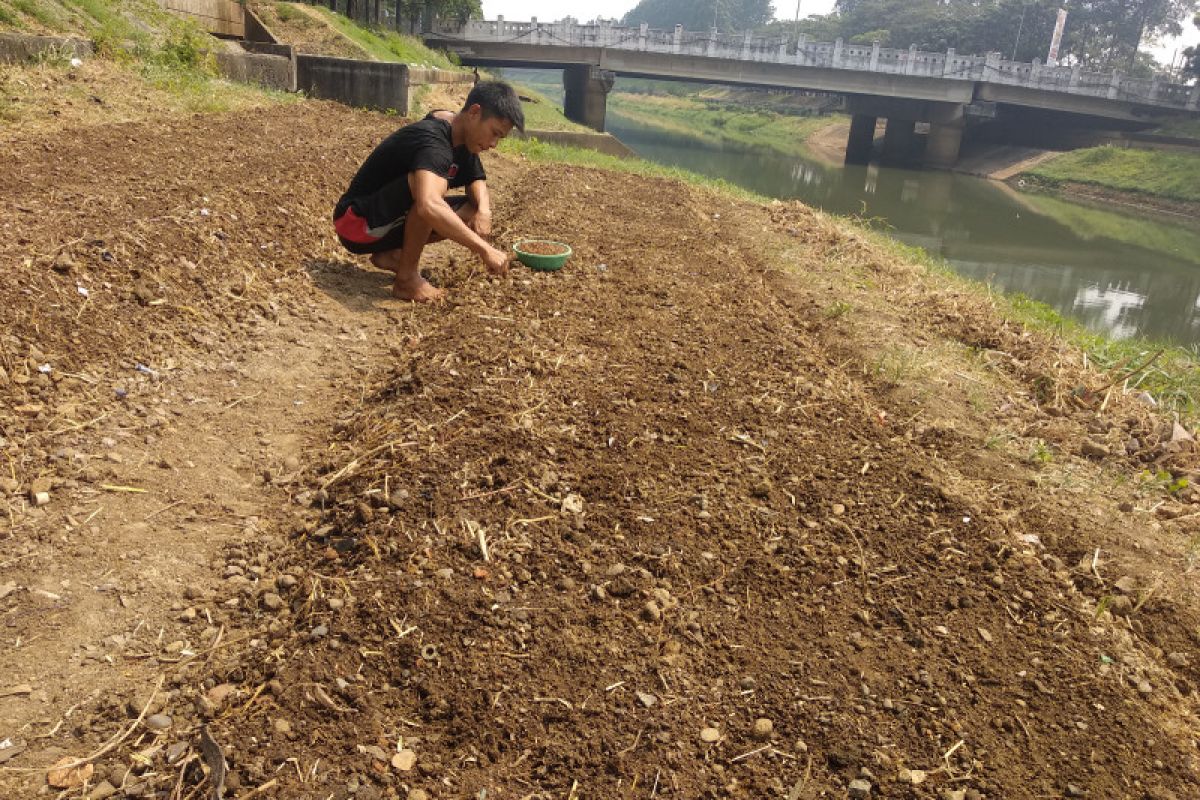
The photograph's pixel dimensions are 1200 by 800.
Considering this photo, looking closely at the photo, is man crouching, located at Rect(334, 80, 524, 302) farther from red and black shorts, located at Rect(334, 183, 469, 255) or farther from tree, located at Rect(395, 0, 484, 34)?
tree, located at Rect(395, 0, 484, 34)

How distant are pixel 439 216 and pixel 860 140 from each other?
41.9 metres

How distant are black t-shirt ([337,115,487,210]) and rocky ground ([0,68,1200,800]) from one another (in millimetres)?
736

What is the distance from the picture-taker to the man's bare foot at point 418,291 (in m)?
5.36

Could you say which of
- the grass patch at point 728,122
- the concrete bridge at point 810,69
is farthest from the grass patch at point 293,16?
the grass patch at point 728,122

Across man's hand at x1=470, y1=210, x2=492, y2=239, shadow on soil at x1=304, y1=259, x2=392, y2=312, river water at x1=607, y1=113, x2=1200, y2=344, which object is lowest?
river water at x1=607, y1=113, x2=1200, y2=344

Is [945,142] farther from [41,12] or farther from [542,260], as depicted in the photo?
[542,260]

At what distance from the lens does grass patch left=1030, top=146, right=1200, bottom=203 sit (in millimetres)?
30438

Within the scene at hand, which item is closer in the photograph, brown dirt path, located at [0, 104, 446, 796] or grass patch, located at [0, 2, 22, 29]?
brown dirt path, located at [0, 104, 446, 796]

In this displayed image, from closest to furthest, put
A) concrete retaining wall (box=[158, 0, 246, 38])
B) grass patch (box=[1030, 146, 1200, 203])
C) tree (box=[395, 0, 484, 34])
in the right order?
concrete retaining wall (box=[158, 0, 246, 38]) → grass patch (box=[1030, 146, 1200, 203]) → tree (box=[395, 0, 484, 34])

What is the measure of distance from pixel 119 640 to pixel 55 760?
0.44 meters

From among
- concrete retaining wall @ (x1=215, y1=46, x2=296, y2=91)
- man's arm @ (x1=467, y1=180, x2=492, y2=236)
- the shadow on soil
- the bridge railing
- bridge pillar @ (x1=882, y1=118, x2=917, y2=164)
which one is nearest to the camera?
the shadow on soil

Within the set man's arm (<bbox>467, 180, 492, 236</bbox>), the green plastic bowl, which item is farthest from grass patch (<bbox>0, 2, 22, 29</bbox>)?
the green plastic bowl

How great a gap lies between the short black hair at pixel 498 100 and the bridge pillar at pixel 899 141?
40.2m

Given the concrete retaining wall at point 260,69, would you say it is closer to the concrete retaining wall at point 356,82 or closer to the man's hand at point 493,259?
the concrete retaining wall at point 356,82
